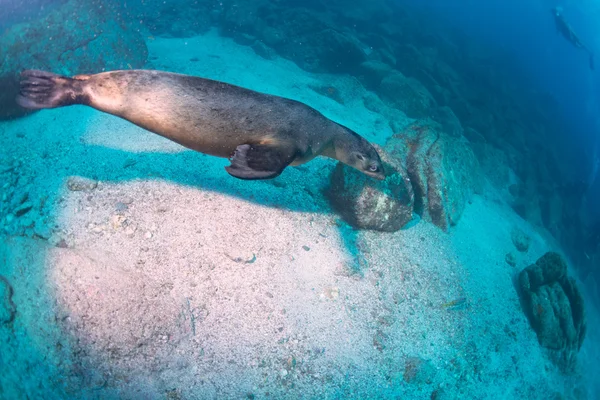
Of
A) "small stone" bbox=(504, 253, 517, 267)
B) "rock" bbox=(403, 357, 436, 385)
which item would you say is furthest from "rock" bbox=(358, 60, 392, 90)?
"rock" bbox=(403, 357, 436, 385)

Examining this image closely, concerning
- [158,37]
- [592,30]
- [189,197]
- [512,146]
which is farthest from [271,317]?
[592,30]

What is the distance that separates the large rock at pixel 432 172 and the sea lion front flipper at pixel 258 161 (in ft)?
12.6

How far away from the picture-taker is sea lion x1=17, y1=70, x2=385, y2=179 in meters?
3.32

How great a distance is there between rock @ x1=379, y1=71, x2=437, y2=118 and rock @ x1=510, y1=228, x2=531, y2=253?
682 centimetres

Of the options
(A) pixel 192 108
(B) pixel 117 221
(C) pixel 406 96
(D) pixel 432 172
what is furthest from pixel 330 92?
(B) pixel 117 221

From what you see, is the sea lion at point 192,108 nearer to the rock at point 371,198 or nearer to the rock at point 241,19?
the rock at point 371,198

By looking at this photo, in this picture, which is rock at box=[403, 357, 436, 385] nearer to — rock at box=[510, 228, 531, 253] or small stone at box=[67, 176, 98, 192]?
small stone at box=[67, 176, 98, 192]

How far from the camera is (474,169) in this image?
1011 centimetres

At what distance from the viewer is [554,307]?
22.1 ft

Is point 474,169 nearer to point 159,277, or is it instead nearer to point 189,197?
point 189,197

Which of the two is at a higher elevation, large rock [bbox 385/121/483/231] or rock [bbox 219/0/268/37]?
large rock [bbox 385/121/483/231]

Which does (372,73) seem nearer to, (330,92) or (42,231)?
(330,92)

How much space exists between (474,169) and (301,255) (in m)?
8.55

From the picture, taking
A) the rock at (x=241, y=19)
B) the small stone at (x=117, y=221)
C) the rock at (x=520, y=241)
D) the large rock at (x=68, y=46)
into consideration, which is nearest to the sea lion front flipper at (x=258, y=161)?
the small stone at (x=117, y=221)
